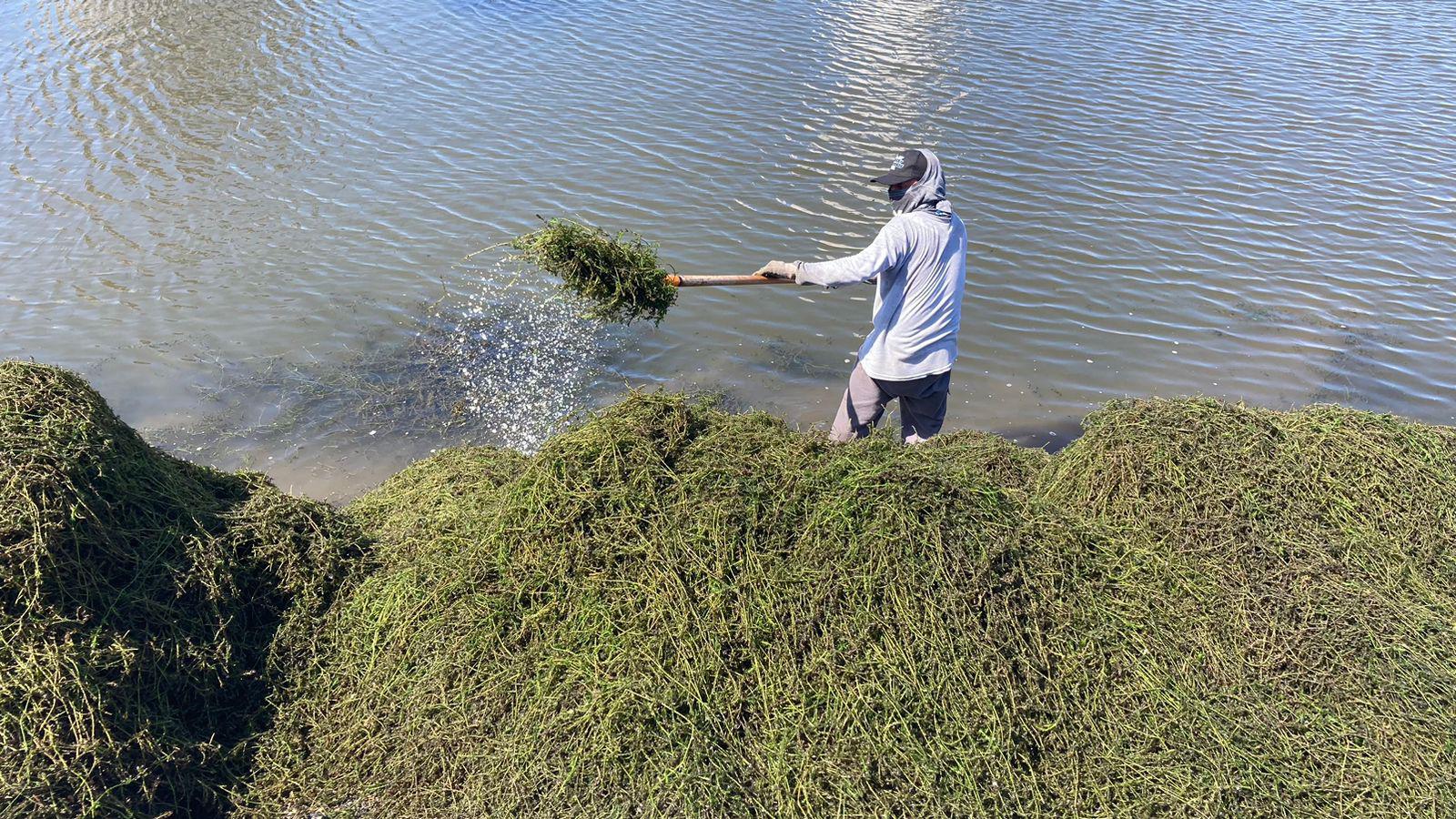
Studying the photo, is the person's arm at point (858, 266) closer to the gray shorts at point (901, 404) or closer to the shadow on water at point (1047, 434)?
the gray shorts at point (901, 404)

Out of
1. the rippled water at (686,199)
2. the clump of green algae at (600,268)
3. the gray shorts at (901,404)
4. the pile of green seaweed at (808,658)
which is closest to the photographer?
the pile of green seaweed at (808,658)

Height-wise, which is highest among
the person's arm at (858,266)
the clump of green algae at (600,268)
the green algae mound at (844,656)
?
the person's arm at (858,266)

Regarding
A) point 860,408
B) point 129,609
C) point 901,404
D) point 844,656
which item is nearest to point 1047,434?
point 901,404

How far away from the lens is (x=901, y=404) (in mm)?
5156

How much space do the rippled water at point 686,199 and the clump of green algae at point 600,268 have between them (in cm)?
196

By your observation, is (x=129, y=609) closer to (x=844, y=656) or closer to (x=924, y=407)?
(x=844, y=656)

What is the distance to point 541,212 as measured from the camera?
9078mm

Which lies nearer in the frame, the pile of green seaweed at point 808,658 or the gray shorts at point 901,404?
the pile of green seaweed at point 808,658

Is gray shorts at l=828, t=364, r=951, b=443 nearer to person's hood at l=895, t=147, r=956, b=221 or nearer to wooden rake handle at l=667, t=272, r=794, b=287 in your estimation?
wooden rake handle at l=667, t=272, r=794, b=287

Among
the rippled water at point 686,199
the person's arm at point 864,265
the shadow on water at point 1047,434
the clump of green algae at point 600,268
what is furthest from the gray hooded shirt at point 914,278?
the rippled water at point 686,199

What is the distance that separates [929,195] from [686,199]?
529 centimetres

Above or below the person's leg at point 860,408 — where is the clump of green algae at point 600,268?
above

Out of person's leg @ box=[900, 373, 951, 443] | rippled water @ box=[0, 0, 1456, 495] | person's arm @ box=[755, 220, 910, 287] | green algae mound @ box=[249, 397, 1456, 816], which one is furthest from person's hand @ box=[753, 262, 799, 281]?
rippled water @ box=[0, 0, 1456, 495]

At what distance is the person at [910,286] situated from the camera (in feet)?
14.3
